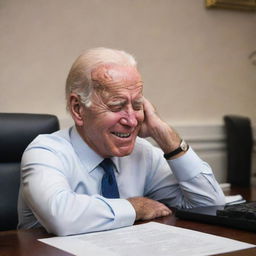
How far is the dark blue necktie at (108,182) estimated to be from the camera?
1.61m

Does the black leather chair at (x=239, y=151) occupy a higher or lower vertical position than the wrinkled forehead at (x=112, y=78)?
lower

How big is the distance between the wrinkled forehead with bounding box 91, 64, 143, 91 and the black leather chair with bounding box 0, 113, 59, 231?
463mm

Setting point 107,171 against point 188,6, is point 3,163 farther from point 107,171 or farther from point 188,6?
point 188,6

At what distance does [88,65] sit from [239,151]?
5.17 feet

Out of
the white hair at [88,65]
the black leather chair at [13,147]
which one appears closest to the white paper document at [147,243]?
the white hair at [88,65]

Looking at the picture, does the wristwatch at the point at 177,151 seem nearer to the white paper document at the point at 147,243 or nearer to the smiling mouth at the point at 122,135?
the smiling mouth at the point at 122,135

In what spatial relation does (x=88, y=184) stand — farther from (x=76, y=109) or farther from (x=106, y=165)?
(x=76, y=109)

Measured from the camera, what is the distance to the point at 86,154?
1664 mm

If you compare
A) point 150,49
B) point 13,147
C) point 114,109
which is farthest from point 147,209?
point 150,49

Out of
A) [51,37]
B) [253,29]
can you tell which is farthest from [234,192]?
[253,29]

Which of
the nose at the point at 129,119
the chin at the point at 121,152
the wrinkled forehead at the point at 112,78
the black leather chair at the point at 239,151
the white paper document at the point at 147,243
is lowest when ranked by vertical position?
the black leather chair at the point at 239,151

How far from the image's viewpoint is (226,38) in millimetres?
3088

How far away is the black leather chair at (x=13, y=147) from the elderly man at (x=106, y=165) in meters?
0.26

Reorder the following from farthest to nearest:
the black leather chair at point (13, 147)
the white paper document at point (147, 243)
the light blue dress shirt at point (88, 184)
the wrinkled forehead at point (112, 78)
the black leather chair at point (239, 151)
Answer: the black leather chair at point (239, 151) < the black leather chair at point (13, 147) < the wrinkled forehead at point (112, 78) < the light blue dress shirt at point (88, 184) < the white paper document at point (147, 243)
